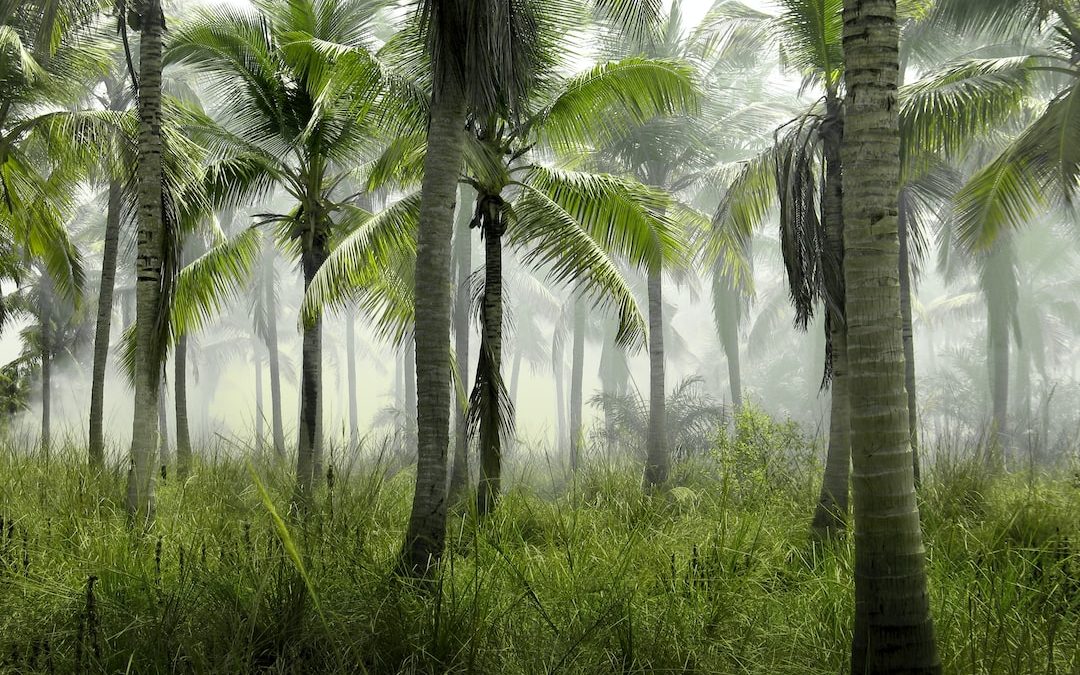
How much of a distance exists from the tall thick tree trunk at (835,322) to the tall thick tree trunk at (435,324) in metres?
3.76

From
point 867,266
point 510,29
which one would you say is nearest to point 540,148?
point 510,29

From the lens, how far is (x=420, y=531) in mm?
6055

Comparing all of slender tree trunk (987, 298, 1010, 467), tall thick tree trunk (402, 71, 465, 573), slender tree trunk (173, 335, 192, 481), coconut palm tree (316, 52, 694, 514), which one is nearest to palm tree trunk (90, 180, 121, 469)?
slender tree trunk (173, 335, 192, 481)

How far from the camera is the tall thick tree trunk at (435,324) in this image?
20.0ft

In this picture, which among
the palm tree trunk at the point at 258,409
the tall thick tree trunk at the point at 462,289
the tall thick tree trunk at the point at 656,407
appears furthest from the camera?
the tall thick tree trunk at the point at 462,289

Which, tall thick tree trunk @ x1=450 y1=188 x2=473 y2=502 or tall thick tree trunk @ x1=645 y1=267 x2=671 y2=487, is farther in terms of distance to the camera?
tall thick tree trunk @ x1=450 y1=188 x2=473 y2=502

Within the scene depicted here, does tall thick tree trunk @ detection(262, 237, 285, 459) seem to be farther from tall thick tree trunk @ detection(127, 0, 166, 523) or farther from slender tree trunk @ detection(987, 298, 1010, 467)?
slender tree trunk @ detection(987, 298, 1010, 467)

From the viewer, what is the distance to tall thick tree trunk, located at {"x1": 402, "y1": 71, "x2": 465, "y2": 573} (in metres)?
6.09

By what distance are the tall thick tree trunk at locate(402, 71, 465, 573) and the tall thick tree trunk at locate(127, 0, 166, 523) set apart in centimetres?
314

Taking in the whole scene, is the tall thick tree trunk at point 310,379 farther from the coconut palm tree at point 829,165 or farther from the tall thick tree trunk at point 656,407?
the tall thick tree trunk at point 656,407

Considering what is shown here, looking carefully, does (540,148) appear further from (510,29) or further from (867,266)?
(867,266)

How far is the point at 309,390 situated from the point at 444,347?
226 inches

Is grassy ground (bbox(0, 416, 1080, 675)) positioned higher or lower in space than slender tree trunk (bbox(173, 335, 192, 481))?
lower

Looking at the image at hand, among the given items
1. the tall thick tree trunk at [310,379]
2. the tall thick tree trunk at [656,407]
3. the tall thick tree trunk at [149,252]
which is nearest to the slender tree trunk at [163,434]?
the tall thick tree trunk at [310,379]
